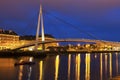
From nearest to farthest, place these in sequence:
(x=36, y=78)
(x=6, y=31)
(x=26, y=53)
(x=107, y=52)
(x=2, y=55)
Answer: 1. (x=36, y=78)
2. (x=2, y=55)
3. (x=26, y=53)
4. (x=107, y=52)
5. (x=6, y=31)

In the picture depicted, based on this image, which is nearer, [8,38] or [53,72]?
[53,72]

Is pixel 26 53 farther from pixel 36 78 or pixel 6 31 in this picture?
pixel 6 31

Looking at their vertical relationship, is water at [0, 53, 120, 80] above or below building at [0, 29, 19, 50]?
below

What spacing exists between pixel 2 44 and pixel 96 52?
79.8ft

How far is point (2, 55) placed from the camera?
214ft

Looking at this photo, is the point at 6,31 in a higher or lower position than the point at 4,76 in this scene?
higher

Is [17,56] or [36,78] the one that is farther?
[17,56]

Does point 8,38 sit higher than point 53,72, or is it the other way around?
point 8,38

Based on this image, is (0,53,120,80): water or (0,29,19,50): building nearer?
(0,53,120,80): water

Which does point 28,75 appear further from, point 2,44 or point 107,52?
point 107,52

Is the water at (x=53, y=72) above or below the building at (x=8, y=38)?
below

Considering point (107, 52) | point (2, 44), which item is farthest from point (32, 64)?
point (107, 52)

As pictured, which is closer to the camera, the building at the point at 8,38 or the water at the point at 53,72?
the water at the point at 53,72

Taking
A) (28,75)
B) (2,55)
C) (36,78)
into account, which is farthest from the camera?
(2,55)
